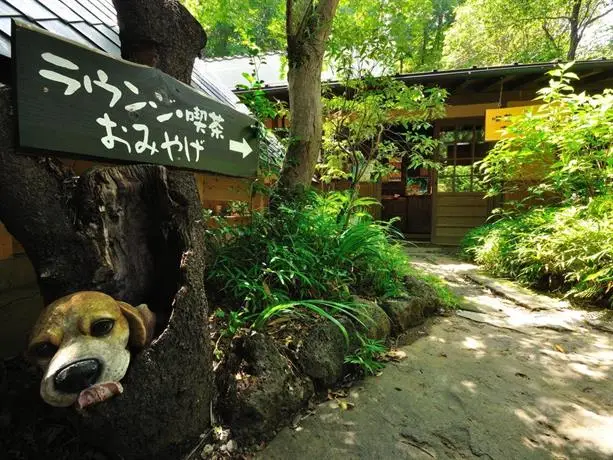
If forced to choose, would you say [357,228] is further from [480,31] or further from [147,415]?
[480,31]

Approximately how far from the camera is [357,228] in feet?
12.0

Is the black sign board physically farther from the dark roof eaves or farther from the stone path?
the dark roof eaves

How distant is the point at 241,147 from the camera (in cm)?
202

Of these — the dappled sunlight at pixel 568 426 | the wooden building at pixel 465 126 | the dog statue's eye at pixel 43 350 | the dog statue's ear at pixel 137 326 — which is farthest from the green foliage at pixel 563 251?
the dog statue's eye at pixel 43 350

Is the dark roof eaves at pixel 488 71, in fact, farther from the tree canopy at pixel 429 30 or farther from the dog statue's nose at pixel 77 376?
the dog statue's nose at pixel 77 376

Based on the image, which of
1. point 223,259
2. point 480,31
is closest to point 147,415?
point 223,259

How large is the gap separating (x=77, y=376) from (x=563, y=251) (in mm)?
5451

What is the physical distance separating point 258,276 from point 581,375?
2.71 metres

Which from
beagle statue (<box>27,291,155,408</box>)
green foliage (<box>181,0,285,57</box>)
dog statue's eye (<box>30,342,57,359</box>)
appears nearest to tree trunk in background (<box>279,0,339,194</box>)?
green foliage (<box>181,0,285,57</box>)

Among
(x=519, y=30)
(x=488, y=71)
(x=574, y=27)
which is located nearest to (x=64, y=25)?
(x=488, y=71)

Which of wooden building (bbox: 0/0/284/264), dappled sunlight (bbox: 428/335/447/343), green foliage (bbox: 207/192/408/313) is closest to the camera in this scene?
wooden building (bbox: 0/0/284/264)

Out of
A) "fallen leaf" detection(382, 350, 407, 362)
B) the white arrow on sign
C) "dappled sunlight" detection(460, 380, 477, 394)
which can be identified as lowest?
"dappled sunlight" detection(460, 380, 477, 394)

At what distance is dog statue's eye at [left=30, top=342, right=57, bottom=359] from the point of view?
1.10 metres

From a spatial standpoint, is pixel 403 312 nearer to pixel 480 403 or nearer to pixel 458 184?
pixel 480 403
